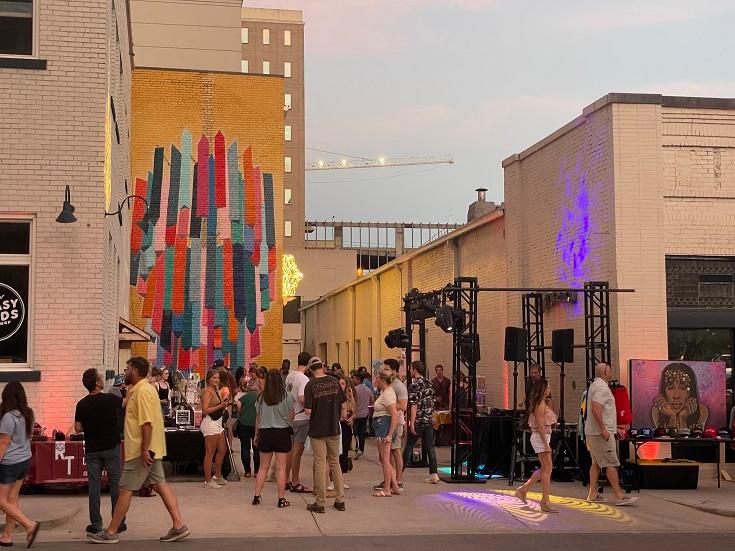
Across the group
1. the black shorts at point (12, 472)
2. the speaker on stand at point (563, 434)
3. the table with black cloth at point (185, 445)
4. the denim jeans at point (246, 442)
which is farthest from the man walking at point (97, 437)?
the speaker on stand at point (563, 434)

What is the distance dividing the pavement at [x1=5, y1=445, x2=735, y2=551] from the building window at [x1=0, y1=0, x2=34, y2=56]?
20.8 ft

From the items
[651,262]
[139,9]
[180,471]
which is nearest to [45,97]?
[180,471]

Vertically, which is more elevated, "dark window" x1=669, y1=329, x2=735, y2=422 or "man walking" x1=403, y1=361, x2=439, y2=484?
"dark window" x1=669, y1=329, x2=735, y2=422

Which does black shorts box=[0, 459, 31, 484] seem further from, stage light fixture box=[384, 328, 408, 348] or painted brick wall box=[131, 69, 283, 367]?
painted brick wall box=[131, 69, 283, 367]

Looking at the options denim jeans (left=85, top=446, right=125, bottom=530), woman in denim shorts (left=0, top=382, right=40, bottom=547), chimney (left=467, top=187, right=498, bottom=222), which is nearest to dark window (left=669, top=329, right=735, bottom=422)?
denim jeans (left=85, top=446, right=125, bottom=530)

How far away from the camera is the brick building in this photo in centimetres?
1396

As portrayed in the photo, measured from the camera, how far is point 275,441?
500 inches

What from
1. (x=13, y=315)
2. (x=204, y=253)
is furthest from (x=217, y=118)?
(x=13, y=315)

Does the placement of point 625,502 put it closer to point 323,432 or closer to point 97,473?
point 323,432

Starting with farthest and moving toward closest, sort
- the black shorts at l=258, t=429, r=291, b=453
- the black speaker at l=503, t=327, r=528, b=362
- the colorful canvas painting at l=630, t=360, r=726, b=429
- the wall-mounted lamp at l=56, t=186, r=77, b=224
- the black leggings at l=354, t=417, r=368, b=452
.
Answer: the black leggings at l=354, t=417, r=368, b=452 < the colorful canvas painting at l=630, t=360, r=726, b=429 < the black speaker at l=503, t=327, r=528, b=362 < the wall-mounted lamp at l=56, t=186, r=77, b=224 < the black shorts at l=258, t=429, r=291, b=453

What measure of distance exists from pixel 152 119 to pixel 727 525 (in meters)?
23.2

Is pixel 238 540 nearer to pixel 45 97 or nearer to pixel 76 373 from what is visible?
pixel 76 373

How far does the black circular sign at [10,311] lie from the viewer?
1393 cm

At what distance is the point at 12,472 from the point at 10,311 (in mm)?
4594
